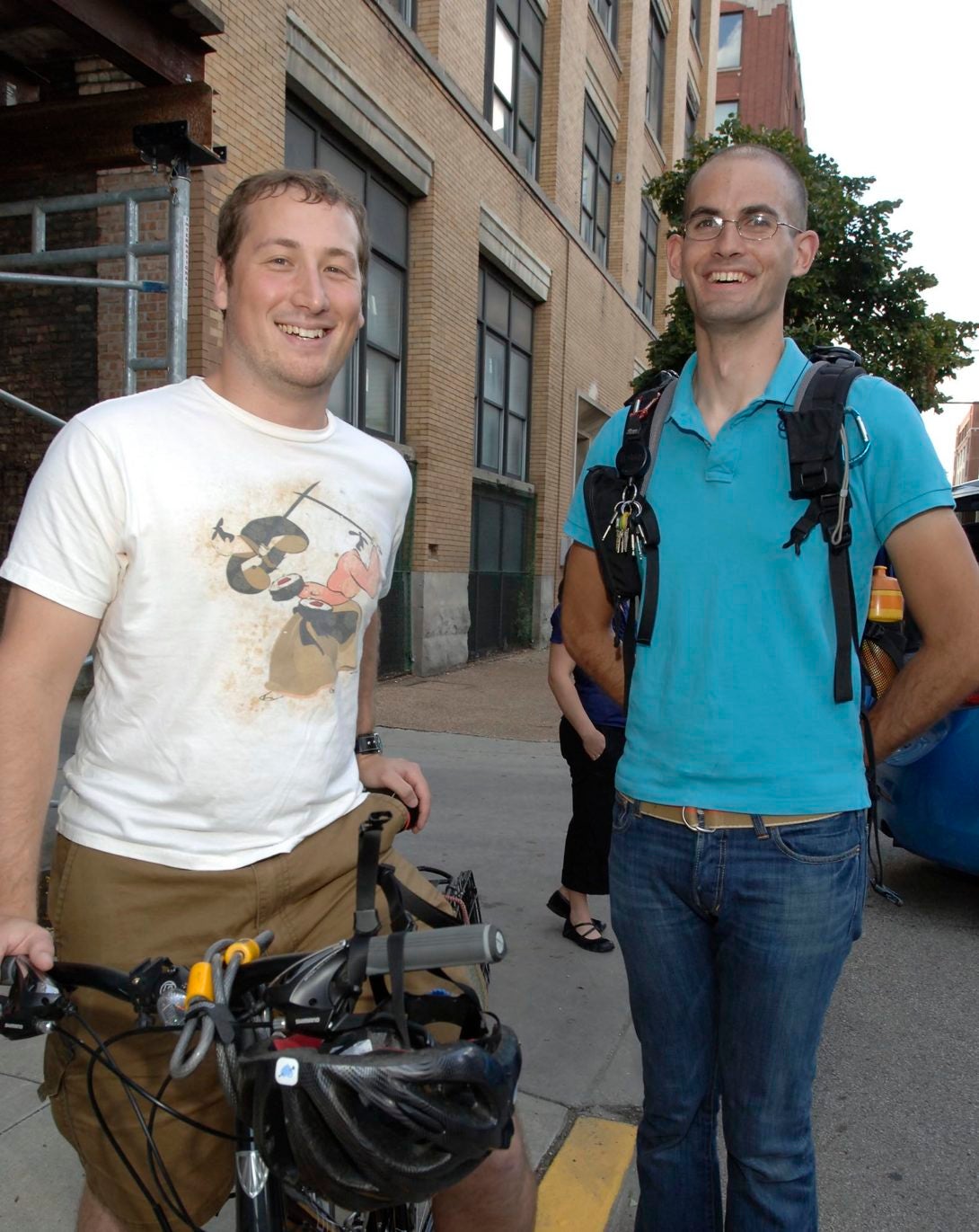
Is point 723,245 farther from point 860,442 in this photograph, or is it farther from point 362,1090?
point 362,1090

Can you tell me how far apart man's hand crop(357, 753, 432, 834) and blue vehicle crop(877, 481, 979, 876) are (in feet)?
10.5

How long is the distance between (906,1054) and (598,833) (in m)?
1.42

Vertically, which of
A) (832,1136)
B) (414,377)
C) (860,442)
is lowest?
(832,1136)

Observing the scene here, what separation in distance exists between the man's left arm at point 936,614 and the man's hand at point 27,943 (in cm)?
158

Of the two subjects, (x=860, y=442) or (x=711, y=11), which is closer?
(x=860, y=442)

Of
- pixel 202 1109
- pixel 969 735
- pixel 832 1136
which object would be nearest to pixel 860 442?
pixel 202 1109

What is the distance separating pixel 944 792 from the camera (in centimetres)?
501

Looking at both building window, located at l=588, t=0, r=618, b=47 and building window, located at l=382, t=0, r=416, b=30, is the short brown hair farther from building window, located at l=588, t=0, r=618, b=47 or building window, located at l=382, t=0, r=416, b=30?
building window, located at l=588, t=0, r=618, b=47

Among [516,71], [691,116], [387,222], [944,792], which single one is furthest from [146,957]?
[691,116]

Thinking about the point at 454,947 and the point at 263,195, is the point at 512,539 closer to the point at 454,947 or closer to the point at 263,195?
the point at 263,195

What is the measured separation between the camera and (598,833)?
4539 mm

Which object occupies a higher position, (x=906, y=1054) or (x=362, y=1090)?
(x=362, y=1090)

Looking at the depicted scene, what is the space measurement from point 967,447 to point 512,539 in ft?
263

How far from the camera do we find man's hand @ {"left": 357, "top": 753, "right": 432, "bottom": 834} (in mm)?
2322
